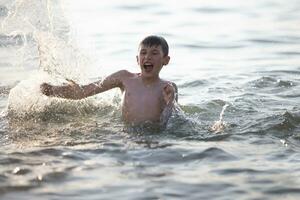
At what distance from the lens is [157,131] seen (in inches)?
236

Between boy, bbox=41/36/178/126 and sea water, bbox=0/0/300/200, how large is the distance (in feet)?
0.66

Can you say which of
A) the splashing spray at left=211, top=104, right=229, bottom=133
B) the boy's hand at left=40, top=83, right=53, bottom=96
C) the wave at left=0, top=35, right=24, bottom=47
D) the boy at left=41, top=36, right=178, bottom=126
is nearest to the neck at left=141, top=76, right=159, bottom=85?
the boy at left=41, top=36, right=178, bottom=126

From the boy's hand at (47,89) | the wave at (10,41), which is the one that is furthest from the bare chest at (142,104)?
the wave at (10,41)

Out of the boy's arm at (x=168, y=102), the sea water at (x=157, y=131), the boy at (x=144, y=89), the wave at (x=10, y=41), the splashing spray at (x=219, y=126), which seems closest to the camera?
the sea water at (x=157, y=131)

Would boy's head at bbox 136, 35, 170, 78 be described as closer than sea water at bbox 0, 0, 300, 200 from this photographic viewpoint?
No

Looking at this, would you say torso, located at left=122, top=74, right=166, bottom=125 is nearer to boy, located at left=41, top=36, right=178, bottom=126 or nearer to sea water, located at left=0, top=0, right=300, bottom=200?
boy, located at left=41, top=36, right=178, bottom=126

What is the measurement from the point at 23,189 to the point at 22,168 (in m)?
0.44

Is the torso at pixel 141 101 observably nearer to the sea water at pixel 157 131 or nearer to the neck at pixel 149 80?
the neck at pixel 149 80

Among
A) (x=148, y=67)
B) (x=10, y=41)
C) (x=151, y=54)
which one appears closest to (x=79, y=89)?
(x=148, y=67)

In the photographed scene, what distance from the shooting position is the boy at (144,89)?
20.8 feet

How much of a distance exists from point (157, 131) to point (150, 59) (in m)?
0.80

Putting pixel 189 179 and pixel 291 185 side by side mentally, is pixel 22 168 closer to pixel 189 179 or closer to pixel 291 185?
pixel 189 179

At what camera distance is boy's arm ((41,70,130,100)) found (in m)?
6.70

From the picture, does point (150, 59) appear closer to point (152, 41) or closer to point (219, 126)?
point (152, 41)
